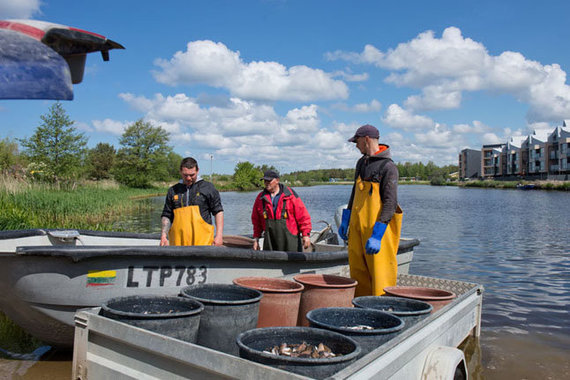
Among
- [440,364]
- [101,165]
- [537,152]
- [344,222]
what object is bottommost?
[440,364]

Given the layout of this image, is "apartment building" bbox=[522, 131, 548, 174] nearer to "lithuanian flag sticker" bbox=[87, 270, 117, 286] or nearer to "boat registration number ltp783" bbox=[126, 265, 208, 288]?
"boat registration number ltp783" bbox=[126, 265, 208, 288]

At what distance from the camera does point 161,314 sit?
2928 mm

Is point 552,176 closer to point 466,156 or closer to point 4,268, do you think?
point 466,156

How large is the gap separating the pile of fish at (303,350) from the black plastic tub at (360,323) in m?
0.19

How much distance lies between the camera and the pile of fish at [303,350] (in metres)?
2.68

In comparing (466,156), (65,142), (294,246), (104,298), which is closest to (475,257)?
(294,246)

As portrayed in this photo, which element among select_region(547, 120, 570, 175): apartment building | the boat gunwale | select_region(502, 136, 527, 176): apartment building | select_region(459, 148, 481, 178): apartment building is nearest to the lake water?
the boat gunwale

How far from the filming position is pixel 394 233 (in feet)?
15.2

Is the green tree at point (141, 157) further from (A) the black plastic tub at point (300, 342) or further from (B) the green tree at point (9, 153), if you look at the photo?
(A) the black plastic tub at point (300, 342)

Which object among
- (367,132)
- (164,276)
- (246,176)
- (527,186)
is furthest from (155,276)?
(246,176)

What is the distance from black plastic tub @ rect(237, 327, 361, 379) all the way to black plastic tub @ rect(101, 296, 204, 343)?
1.49 ft

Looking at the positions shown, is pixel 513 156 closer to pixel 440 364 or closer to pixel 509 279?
pixel 509 279

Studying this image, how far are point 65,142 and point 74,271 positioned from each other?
31.7m

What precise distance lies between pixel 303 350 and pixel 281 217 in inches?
130
